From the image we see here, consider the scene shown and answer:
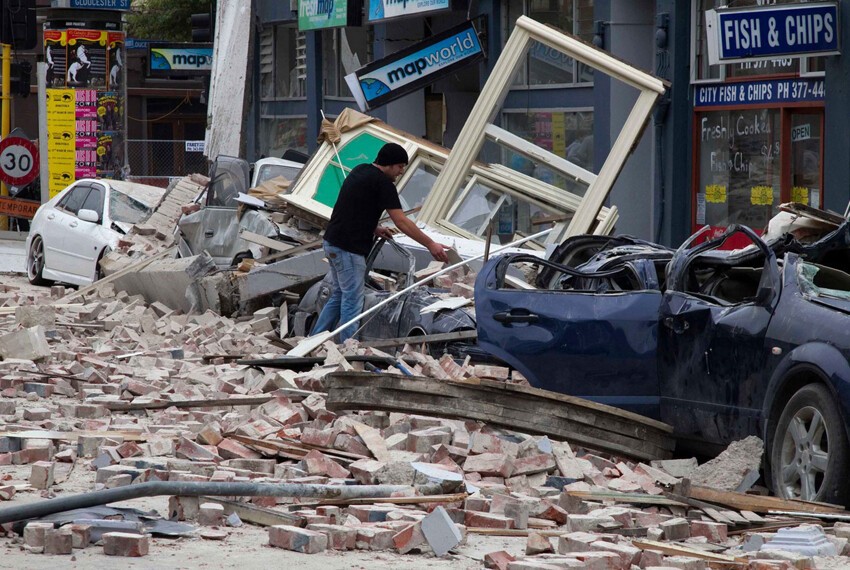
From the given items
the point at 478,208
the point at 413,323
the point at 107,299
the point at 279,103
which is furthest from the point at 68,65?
the point at 413,323

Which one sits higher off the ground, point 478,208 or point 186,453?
point 478,208

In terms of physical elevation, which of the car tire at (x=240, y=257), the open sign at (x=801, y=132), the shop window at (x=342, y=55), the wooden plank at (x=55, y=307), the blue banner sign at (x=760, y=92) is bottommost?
the wooden plank at (x=55, y=307)

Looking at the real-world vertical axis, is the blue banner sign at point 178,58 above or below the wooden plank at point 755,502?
above

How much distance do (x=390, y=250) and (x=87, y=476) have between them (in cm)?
572

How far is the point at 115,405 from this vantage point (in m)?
9.18

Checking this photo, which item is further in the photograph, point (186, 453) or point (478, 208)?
point (478, 208)

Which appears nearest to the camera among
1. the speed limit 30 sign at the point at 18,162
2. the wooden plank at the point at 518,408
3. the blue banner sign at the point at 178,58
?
the wooden plank at the point at 518,408

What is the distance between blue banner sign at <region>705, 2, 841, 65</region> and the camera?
44.1ft

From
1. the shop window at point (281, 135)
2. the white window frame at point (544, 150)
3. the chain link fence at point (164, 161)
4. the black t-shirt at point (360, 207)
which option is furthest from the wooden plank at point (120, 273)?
the chain link fence at point (164, 161)

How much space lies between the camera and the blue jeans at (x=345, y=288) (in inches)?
443

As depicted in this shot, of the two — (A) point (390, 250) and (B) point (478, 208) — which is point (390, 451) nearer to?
(A) point (390, 250)

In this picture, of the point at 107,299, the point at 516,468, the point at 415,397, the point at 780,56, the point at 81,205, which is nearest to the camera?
the point at 516,468

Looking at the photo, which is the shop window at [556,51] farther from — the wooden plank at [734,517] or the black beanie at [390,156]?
the wooden plank at [734,517]

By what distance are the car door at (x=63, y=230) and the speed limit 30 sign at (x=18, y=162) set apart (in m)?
8.46
